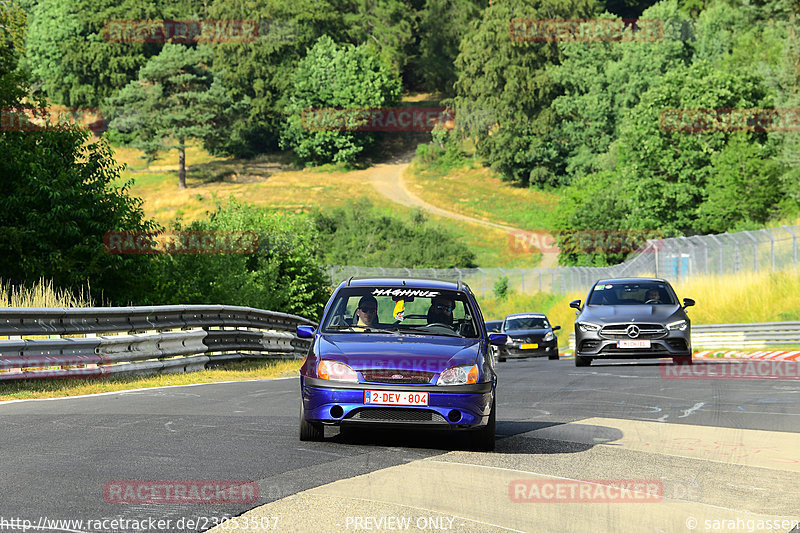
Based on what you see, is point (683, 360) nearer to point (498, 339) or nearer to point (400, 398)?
point (498, 339)

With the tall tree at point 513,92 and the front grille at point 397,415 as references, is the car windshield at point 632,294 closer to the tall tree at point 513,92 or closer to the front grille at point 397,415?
the front grille at point 397,415

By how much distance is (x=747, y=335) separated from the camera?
97.1 feet

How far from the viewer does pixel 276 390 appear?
1566 centimetres

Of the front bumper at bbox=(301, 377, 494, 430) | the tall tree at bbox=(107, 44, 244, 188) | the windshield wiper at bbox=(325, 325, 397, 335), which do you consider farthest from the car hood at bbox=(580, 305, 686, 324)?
the tall tree at bbox=(107, 44, 244, 188)

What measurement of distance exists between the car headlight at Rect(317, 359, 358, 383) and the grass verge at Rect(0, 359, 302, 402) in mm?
5144

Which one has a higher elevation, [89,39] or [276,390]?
[89,39]

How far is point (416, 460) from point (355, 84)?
369ft

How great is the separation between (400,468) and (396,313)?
245cm

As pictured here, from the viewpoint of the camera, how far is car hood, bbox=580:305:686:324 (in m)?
21.1

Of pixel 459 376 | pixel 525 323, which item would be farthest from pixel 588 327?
pixel 459 376

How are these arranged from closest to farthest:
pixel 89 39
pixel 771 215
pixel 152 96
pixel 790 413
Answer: pixel 790 413, pixel 771 215, pixel 152 96, pixel 89 39

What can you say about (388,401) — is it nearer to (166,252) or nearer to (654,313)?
(654,313)

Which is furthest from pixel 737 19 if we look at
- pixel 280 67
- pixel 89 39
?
pixel 89 39

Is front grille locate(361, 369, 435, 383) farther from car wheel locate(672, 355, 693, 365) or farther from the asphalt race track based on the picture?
car wheel locate(672, 355, 693, 365)
